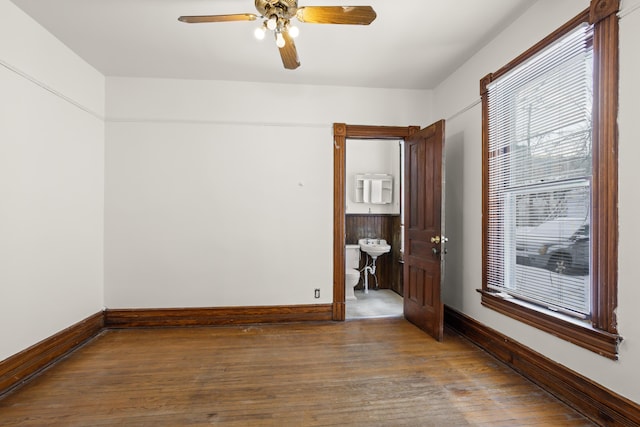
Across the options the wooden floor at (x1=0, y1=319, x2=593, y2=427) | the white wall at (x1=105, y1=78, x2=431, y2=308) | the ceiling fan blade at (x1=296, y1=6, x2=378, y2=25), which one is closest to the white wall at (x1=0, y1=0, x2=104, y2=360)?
the white wall at (x1=105, y1=78, x2=431, y2=308)

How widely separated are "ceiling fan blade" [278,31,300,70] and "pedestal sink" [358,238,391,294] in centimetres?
316

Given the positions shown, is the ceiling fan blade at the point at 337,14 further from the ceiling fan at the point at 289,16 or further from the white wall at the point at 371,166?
the white wall at the point at 371,166

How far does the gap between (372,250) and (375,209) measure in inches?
29.8

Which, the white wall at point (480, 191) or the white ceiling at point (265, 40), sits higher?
the white ceiling at point (265, 40)

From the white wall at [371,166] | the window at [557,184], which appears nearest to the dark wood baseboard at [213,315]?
the window at [557,184]

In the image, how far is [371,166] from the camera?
5332mm

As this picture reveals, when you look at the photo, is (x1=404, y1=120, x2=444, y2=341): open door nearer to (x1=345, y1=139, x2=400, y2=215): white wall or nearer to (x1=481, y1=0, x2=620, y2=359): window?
(x1=481, y1=0, x2=620, y2=359): window

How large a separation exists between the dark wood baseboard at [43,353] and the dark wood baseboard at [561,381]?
3.72m

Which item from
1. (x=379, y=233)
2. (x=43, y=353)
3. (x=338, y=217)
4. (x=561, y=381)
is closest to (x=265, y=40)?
(x=338, y=217)

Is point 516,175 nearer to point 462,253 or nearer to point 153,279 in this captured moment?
point 462,253

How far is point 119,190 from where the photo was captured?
338cm

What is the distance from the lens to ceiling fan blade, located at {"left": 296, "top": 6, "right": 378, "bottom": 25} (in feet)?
5.83

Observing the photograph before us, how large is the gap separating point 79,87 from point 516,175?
4028 mm

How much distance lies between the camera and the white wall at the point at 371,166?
524 cm
